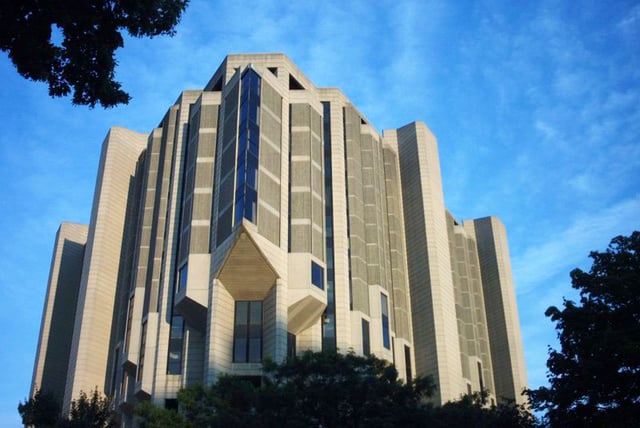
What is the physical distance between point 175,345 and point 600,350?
36.1m

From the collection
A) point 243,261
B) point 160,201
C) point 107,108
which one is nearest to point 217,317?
point 243,261

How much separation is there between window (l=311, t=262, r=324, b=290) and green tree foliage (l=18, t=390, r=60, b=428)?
2205 centimetres

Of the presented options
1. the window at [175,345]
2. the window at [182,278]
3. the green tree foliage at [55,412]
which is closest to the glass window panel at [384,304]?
the window at [175,345]

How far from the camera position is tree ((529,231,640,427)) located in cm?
3133

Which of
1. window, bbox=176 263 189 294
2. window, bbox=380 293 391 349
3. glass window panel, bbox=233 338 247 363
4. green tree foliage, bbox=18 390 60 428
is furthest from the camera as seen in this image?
window, bbox=380 293 391 349

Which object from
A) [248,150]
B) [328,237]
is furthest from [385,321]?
[248,150]

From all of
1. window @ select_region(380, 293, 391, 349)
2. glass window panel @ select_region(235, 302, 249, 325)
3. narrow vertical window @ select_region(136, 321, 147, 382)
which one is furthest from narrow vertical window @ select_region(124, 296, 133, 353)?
window @ select_region(380, 293, 391, 349)

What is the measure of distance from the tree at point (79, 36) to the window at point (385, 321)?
47.5 meters

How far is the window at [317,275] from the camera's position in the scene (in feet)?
185

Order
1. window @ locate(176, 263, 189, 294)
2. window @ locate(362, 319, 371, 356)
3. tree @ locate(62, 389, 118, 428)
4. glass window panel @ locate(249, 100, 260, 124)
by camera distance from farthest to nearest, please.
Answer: glass window panel @ locate(249, 100, 260, 124) < window @ locate(362, 319, 371, 356) < window @ locate(176, 263, 189, 294) < tree @ locate(62, 389, 118, 428)

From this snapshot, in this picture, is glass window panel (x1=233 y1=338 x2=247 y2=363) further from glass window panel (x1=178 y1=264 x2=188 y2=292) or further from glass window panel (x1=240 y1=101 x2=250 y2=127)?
glass window panel (x1=240 y1=101 x2=250 y2=127)

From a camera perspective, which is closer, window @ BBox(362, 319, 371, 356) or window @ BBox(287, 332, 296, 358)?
window @ BBox(287, 332, 296, 358)

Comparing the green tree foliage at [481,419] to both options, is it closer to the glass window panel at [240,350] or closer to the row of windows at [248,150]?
the glass window panel at [240,350]

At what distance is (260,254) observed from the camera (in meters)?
52.8
